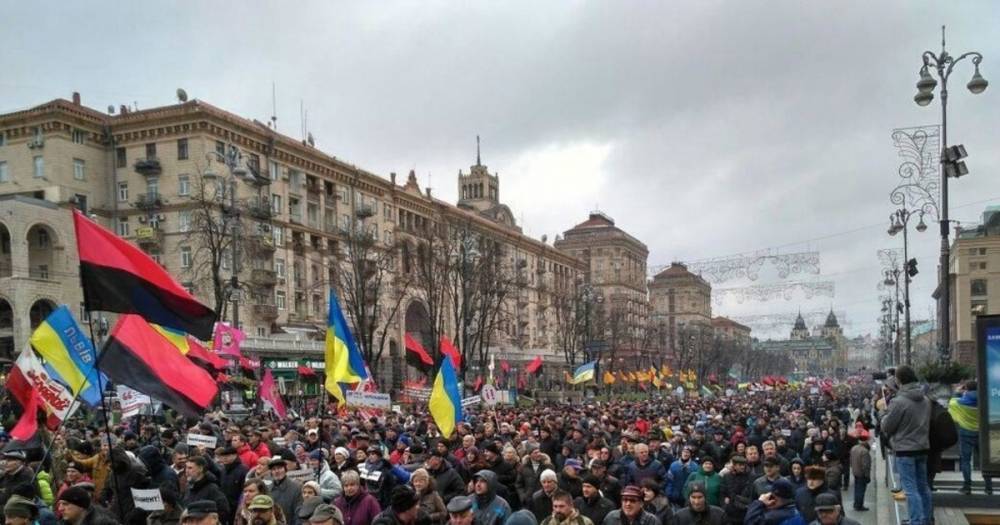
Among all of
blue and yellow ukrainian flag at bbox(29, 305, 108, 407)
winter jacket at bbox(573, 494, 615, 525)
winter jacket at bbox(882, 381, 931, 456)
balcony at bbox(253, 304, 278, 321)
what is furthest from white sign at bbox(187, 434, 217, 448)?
balcony at bbox(253, 304, 278, 321)

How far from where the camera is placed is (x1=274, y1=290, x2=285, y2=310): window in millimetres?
53316

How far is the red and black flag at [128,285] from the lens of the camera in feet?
24.8

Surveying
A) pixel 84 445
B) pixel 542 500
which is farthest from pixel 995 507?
pixel 84 445

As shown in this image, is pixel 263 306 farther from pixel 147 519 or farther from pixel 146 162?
pixel 147 519

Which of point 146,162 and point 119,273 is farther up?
point 146,162

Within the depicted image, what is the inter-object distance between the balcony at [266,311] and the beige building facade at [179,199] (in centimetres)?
6

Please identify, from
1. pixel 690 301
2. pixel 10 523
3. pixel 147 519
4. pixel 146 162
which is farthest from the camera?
pixel 690 301

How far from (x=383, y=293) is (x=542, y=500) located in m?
56.6

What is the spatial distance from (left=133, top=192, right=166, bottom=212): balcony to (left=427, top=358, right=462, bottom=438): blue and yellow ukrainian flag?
3945cm

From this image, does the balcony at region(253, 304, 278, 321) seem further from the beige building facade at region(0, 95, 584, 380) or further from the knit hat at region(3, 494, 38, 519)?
the knit hat at region(3, 494, 38, 519)

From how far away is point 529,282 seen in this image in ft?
306

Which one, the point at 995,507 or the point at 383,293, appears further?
the point at 383,293

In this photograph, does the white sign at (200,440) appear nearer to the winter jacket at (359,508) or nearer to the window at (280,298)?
the winter jacket at (359,508)

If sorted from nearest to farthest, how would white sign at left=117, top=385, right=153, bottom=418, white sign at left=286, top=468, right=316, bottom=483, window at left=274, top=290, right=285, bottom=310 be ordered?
white sign at left=286, top=468, right=316, bottom=483
white sign at left=117, top=385, right=153, bottom=418
window at left=274, top=290, right=285, bottom=310
